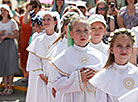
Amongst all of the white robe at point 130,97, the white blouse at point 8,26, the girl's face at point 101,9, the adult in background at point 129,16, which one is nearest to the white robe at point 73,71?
the white robe at point 130,97

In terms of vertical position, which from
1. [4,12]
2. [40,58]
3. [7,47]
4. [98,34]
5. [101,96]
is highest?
[98,34]

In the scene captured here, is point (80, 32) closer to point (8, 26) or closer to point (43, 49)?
→ point (43, 49)

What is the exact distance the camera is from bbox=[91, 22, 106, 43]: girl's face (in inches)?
174

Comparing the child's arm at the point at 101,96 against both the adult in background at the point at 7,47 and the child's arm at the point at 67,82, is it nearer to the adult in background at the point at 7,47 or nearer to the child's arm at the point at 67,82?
the child's arm at the point at 67,82

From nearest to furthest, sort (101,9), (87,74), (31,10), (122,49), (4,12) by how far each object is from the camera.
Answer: (122,49) → (87,74) → (101,9) → (31,10) → (4,12)

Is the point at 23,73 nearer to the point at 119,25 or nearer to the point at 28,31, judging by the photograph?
the point at 28,31

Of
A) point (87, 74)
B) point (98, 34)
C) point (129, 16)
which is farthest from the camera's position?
point (129, 16)

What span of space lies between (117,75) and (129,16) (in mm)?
3503

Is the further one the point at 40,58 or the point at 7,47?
the point at 7,47

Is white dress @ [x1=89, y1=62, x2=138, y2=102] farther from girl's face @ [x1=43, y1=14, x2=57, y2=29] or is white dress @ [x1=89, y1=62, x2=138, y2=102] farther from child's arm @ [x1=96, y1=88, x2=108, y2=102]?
girl's face @ [x1=43, y1=14, x2=57, y2=29]

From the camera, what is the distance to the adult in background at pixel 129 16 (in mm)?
6434

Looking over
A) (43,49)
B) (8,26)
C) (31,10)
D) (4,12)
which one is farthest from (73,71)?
(4,12)

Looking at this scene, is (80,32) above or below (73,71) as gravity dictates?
above

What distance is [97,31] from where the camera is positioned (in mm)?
4430
